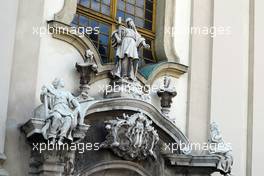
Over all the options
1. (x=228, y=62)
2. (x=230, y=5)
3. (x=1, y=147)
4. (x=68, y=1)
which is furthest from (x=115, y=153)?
(x=230, y=5)

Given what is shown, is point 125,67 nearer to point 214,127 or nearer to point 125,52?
point 125,52

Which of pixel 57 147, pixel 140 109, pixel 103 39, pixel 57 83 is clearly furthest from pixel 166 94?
pixel 57 147

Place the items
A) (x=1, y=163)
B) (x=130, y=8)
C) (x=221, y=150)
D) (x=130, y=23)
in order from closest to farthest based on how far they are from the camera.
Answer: (x=1, y=163)
(x=130, y=23)
(x=221, y=150)
(x=130, y=8)

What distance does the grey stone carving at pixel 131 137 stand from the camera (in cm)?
1043

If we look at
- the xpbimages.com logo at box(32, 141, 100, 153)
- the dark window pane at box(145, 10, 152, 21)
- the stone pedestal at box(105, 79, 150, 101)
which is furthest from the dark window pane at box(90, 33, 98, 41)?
the xpbimages.com logo at box(32, 141, 100, 153)

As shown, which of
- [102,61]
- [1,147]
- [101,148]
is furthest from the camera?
[102,61]

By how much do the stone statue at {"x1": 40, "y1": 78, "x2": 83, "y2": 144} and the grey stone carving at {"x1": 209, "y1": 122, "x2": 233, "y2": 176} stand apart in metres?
3.12

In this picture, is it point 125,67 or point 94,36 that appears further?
point 94,36

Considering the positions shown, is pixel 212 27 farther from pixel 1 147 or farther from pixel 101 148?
pixel 1 147

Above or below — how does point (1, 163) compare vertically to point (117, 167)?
→ below

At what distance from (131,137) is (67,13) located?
2.39m

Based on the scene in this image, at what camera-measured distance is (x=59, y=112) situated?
366 inches

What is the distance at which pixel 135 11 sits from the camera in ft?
40.4

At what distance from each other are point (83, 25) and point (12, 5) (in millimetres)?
1857
